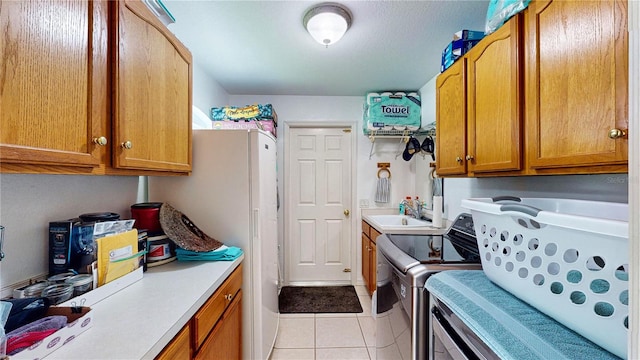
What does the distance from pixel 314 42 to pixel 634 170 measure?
6.28ft

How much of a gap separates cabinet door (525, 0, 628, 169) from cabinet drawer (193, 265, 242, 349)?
143cm

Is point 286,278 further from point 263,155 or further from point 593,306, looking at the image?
point 593,306

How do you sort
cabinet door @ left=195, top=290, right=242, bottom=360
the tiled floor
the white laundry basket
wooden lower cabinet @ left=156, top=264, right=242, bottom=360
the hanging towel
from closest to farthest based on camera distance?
the white laundry basket < wooden lower cabinet @ left=156, top=264, right=242, bottom=360 < cabinet door @ left=195, top=290, right=242, bottom=360 < the tiled floor < the hanging towel

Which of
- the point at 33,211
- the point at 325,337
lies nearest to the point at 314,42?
the point at 33,211

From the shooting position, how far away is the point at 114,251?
1.02 metres

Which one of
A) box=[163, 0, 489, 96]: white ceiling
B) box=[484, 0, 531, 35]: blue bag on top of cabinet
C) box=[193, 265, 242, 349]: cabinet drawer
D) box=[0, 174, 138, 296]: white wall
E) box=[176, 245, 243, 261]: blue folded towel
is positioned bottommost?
box=[193, 265, 242, 349]: cabinet drawer

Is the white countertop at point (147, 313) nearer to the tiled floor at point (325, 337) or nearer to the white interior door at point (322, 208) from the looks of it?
the tiled floor at point (325, 337)

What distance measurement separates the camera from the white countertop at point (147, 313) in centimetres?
66

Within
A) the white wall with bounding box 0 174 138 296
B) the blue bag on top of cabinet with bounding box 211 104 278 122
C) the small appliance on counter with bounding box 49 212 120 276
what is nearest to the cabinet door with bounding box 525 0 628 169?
the small appliance on counter with bounding box 49 212 120 276

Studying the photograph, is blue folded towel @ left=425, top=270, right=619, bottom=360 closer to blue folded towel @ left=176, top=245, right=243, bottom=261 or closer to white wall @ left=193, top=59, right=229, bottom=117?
blue folded towel @ left=176, top=245, right=243, bottom=261

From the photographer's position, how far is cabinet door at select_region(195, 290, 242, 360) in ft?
3.54

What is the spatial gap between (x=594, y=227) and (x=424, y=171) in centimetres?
245

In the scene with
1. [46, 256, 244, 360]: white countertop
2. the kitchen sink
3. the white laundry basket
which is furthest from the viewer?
the kitchen sink

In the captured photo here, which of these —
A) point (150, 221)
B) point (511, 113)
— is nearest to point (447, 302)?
point (511, 113)
